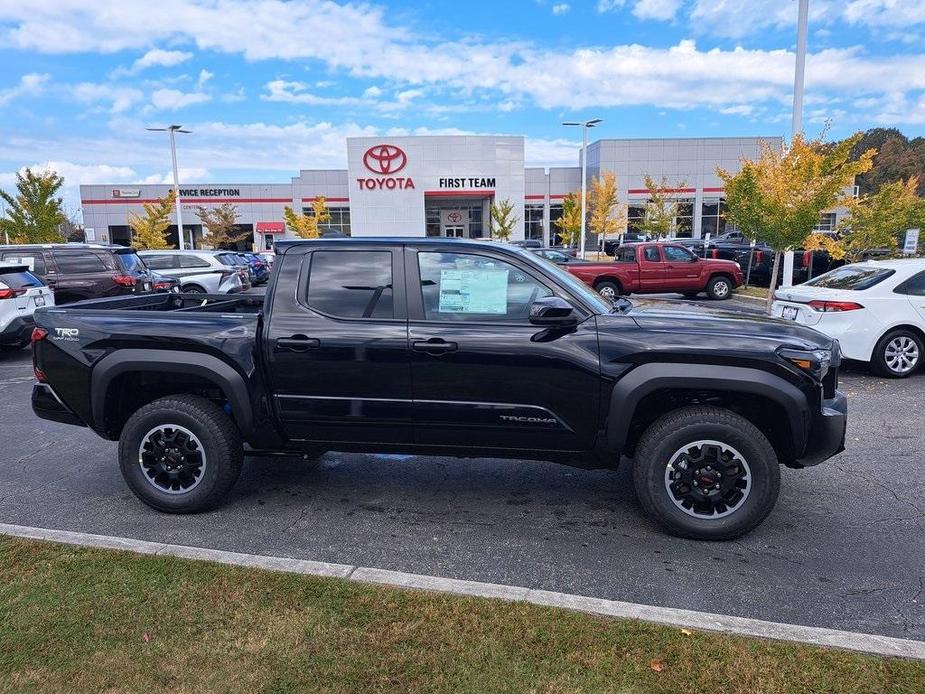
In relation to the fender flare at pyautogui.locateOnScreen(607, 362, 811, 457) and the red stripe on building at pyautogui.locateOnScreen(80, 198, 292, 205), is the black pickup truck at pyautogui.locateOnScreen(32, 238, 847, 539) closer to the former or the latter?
the fender flare at pyautogui.locateOnScreen(607, 362, 811, 457)

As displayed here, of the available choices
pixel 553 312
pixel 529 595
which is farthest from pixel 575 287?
pixel 529 595

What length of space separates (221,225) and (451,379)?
171 ft

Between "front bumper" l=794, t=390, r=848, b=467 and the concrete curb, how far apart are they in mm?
1231

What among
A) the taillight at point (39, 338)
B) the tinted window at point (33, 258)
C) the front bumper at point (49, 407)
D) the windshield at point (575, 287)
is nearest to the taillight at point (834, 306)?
the windshield at point (575, 287)

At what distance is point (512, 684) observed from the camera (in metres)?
2.67

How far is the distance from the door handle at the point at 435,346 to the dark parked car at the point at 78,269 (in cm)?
1018

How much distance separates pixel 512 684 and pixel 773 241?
14.1 metres

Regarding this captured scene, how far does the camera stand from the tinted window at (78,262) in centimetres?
1264

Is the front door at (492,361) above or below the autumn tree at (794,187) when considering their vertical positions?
below

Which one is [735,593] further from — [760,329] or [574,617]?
[760,329]

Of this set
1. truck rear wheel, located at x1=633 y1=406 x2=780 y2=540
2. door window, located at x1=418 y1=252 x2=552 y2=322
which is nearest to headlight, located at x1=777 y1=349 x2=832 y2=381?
truck rear wheel, located at x1=633 y1=406 x2=780 y2=540

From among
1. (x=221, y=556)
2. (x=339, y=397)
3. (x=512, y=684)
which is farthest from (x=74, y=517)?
(x=512, y=684)

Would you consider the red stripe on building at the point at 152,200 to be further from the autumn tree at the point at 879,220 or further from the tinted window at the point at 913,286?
the tinted window at the point at 913,286

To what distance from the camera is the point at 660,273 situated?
18906 mm
